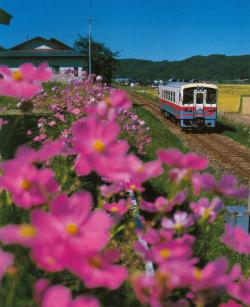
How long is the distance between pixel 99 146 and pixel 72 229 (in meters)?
0.19

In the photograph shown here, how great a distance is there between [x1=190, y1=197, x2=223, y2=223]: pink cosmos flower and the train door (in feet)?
66.8

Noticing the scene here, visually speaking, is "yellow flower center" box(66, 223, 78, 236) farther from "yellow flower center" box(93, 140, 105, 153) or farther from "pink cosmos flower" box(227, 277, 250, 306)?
"pink cosmos flower" box(227, 277, 250, 306)

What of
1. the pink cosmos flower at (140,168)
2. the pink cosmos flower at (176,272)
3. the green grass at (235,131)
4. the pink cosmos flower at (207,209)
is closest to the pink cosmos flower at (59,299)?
the pink cosmos flower at (176,272)

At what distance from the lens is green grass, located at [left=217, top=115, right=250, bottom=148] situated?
1902cm

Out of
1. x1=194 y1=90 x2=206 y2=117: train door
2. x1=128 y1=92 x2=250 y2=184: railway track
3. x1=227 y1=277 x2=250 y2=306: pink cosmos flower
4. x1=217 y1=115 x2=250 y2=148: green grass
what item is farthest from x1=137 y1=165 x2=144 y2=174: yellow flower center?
x1=194 y1=90 x2=206 y2=117: train door

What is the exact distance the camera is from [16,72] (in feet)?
3.59

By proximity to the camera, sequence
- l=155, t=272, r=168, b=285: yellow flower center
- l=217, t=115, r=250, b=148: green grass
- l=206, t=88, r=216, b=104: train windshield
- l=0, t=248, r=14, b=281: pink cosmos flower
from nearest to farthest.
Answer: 1. l=0, t=248, r=14, b=281: pink cosmos flower
2. l=155, t=272, r=168, b=285: yellow flower center
3. l=217, t=115, r=250, b=148: green grass
4. l=206, t=88, r=216, b=104: train windshield

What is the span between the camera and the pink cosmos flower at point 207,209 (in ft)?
3.67

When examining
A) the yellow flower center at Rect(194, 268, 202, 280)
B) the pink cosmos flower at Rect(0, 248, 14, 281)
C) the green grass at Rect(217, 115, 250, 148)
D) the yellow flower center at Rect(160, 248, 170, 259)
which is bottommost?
the green grass at Rect(217, 115, 250, 148)

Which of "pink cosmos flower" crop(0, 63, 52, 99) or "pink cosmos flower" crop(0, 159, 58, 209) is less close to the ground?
"pink cosmos flower" crop(0, 63, 52, 99)

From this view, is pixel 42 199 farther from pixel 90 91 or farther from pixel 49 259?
pixel 90 91

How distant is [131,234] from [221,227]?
519 centimetres

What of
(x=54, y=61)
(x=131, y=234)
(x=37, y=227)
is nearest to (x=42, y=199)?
(x=37, y=227)

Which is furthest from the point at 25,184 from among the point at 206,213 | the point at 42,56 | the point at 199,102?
the point at 42,56
